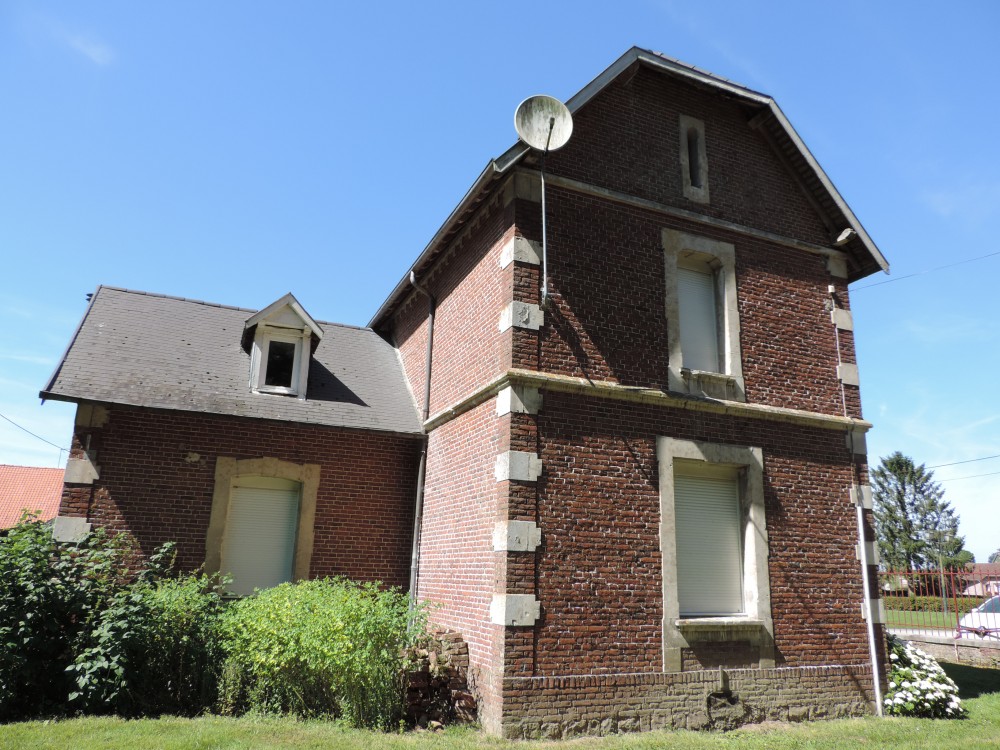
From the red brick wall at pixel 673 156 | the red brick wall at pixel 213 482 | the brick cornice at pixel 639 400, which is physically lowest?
the red brick wall at pixel 213 482

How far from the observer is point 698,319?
11172 millimetres

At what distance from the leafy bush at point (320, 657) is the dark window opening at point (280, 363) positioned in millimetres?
4776

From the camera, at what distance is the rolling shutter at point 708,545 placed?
9891mm

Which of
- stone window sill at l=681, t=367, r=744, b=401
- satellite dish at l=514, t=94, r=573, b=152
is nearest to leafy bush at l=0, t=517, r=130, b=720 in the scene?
satellite dish at l=514, t=94, r=573, b=152

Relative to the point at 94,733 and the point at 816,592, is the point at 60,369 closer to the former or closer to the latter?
the point at 94,733

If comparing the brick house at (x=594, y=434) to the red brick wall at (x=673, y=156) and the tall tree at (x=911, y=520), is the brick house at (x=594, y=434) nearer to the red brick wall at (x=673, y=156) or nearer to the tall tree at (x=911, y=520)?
the red brick wall at (x=673, y=156)

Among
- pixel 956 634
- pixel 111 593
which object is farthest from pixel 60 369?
pixel 956 634

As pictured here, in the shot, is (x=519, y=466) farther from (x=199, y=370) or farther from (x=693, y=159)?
(x=199, y=370)

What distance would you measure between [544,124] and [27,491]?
27428 millimetres

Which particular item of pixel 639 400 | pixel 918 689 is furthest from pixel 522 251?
pixel 918 689

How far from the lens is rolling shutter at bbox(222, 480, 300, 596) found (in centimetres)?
1152

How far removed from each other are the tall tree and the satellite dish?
6497 centimetres

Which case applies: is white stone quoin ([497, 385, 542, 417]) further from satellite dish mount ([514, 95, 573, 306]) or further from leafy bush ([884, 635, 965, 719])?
leafy bush ([884, 635, 965, 719])

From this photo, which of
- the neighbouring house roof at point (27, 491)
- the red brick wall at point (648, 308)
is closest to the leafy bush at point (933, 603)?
the red brick wall at point (648, 308)
